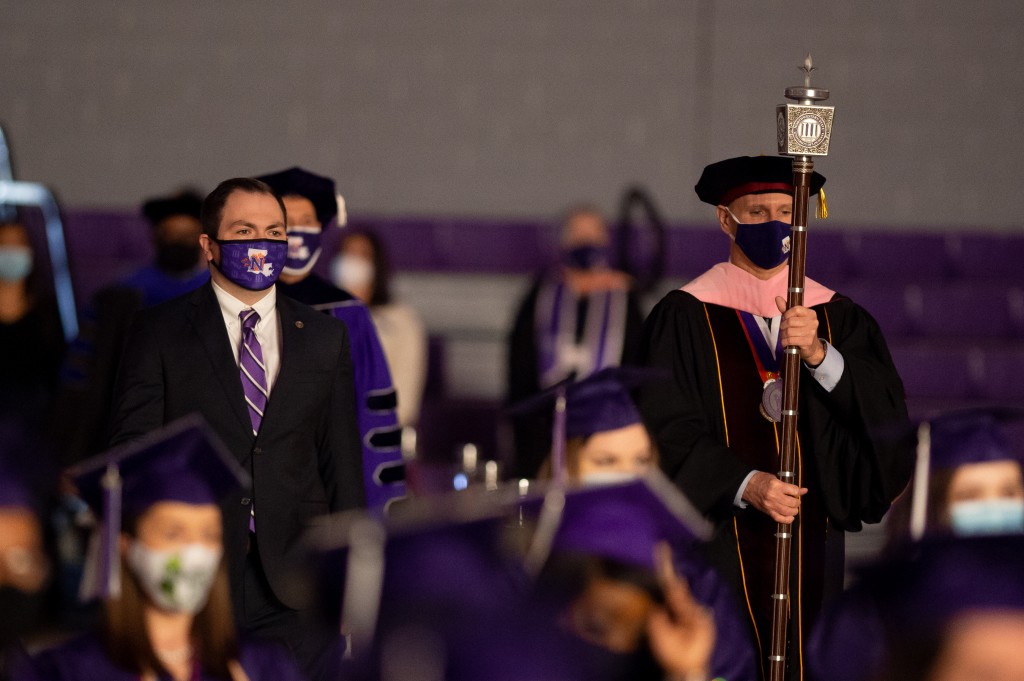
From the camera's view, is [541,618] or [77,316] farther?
[77,316]

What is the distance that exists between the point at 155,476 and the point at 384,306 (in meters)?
4.04

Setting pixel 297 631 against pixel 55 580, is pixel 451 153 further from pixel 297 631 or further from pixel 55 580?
pixel 297 631

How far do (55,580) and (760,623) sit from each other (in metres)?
3.04

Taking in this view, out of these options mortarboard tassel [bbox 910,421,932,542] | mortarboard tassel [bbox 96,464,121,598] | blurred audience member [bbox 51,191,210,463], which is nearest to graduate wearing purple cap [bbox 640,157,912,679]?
mortarboard tassel [bbox 910,421,932,542]

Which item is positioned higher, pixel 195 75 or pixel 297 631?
pixel 195 75

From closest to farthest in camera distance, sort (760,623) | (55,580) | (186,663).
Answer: (186,663)
(760,623)
(55,580)

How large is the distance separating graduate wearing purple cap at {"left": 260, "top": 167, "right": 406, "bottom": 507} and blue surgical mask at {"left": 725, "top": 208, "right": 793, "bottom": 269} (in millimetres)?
1234

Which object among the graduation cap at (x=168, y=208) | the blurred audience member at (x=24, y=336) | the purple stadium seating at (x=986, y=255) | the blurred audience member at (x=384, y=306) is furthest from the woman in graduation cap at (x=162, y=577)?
the purple stadium seating at (x=986, y=255)

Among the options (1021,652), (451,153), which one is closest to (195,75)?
(451,153)

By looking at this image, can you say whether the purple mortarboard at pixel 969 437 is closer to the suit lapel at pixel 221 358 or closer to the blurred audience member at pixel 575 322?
the suit lapel at pixel 221 358

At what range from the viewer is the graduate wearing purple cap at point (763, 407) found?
4.43 metres

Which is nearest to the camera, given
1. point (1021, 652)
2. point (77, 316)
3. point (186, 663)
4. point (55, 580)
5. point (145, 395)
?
point (1021, 652)

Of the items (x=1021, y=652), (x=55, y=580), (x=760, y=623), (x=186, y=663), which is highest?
(x=1021, y=652)

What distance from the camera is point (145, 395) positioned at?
166 inches
